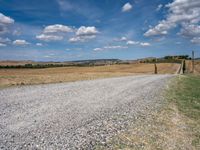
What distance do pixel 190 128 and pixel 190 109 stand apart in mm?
3558

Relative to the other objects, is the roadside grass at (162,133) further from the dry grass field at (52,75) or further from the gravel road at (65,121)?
the dry grass field at (52,75)

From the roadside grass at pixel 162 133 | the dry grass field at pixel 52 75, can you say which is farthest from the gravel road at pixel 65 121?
the dry grass field at pixel 52 75

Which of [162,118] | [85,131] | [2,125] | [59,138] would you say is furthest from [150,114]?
[2,125]

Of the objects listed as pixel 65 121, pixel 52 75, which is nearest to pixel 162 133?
pixel 65 121

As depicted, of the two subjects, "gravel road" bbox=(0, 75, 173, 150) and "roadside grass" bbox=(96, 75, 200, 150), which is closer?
"gravel road" bbox=(0, 75, 173, 150)

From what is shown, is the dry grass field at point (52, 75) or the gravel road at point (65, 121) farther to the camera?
the dry grass field at point (52, 75)

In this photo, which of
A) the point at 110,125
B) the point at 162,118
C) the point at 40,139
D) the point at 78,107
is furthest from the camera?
the point at 78,107

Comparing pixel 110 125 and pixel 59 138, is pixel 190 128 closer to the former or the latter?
pixel 110 125

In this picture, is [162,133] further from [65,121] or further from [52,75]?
[52,75]

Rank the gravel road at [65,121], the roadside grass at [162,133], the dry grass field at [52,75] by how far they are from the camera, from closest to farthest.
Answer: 1. the gravel road at [65,121]
2. the roadside grass at [162,133]
3. the dry grass field at [52,75]

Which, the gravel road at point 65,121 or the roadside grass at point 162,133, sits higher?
the gravel road at point 65,121

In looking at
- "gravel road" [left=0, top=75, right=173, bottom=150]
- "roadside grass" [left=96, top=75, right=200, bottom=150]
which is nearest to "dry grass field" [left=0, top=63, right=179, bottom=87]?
"gravel road" [left=0, top=75, right=173, bottom=150]

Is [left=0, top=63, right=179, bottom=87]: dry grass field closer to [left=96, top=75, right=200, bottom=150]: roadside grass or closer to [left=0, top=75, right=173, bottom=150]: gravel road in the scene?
[left=0, top=75, right=173, bottom=150]: gravel road

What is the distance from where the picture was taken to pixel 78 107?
37.0ft
